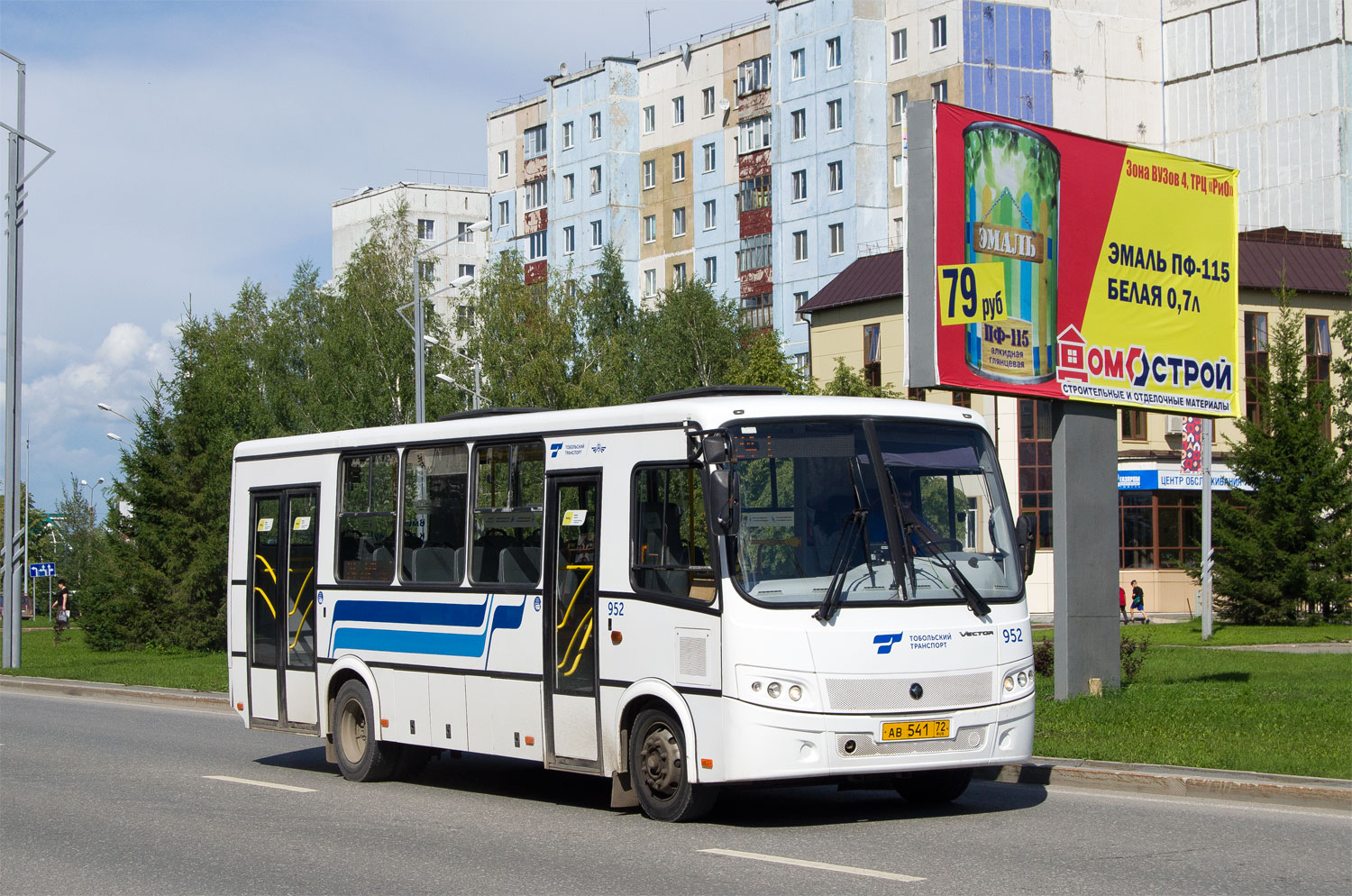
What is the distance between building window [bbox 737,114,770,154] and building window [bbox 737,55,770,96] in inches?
56.3

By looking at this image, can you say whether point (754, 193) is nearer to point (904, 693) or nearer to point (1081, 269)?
point (1081, 269)

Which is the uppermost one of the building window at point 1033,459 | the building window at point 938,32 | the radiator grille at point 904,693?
the building window at point 938,32

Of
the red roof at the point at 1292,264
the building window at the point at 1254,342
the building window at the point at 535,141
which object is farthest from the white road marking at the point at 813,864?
the building window at the point at 535,141

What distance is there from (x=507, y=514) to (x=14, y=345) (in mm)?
24804

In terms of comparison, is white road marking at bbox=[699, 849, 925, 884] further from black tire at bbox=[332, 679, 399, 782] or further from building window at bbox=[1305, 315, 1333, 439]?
building window at bbox=[1305, 315, 1333, 439]

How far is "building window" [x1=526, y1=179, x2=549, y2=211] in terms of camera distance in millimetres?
89938

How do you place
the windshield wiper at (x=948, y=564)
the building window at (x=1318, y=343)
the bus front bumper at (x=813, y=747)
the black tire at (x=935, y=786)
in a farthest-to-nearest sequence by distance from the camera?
the building window at (x=1318, y=343), the black tire at (x=935, y=786), the windshield wiper at (x=948, y=564), the bus front bumper at (x=813, y=747)

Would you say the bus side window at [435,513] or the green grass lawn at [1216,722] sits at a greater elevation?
the bus side window at [435,513]

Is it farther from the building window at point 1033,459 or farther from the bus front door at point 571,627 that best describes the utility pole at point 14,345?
the building window at point 1033,459

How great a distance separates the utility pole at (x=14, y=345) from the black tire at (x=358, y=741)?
68.1 feet

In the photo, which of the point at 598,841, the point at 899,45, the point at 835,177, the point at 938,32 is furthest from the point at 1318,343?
the point at 598,841

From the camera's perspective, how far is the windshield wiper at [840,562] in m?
10.5

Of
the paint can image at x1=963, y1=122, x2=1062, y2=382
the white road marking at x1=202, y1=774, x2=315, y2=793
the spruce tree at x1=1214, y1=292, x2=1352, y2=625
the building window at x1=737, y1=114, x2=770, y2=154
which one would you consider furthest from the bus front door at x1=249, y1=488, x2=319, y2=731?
the building window at x1=737, y1=114, x2=770, y2=154

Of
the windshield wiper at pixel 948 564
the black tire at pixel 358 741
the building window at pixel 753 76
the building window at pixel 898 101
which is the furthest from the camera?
the building window at pixel 753 76
